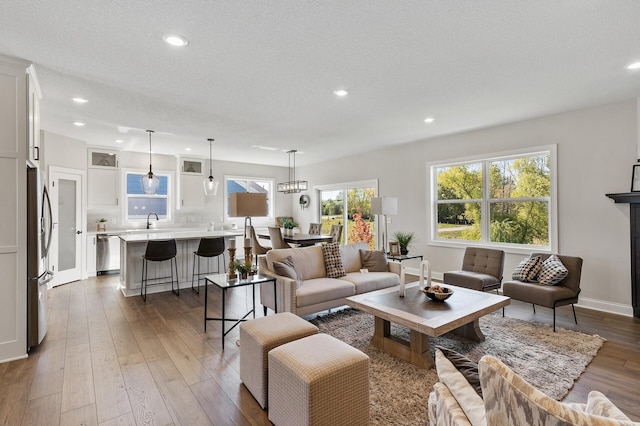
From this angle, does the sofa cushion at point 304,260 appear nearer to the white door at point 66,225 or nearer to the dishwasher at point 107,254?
the white door at point 66,225

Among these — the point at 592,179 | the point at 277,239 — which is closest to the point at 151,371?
the point at 277,239

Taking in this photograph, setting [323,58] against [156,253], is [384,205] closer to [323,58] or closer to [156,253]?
[323,58]

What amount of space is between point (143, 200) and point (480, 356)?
24.3 ft

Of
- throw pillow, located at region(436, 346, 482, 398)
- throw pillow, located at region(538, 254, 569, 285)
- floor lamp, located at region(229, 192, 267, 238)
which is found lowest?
throw pillow, located at region(538, 254, 569, 285)

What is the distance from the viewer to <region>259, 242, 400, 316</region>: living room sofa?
3.50 m

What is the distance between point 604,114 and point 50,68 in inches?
255

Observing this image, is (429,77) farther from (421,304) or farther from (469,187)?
(469,187)

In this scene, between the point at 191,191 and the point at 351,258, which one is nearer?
the point at 351,258

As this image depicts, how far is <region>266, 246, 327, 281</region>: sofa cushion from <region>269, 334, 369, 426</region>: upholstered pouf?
1896 millimetres

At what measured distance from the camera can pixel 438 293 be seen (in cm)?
302

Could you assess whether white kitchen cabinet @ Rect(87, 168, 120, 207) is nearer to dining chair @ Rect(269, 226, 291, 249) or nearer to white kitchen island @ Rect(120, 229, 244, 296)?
white kitchen island @ Rect(120, 229, 244, 296)

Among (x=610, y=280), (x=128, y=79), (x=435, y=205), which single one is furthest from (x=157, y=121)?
(x=610, y=280)

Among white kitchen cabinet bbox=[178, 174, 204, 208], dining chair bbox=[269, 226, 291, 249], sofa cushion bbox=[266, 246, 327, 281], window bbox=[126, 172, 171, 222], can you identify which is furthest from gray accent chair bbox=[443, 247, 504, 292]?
window bbox=[126, 172, 171, 222]

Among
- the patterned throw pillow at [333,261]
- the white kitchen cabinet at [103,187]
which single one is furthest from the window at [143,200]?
the patterned throw pillow at [333,261]
